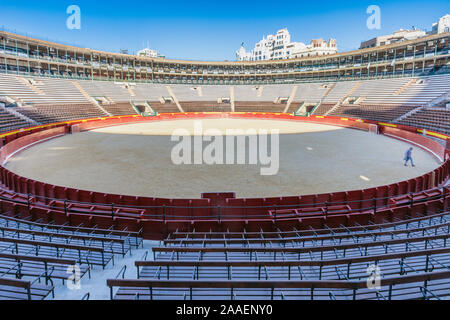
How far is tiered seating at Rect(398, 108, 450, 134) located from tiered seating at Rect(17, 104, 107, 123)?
151 ft

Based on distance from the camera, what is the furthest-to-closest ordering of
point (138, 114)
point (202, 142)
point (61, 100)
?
1. point (138, 114)
2. point (61, 100)
3. point (202, 142)

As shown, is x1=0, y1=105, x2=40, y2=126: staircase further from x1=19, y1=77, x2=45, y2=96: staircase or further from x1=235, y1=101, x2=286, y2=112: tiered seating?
x1=235, y1=101, x2=286, y2=112: tiered seating

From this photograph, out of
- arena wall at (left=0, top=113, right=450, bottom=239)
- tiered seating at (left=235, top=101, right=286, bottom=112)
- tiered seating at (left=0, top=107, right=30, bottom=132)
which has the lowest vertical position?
arena wall at (left=0, top=113, right=450, bottom=239)

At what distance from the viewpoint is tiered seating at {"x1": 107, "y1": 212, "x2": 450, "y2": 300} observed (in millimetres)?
5539

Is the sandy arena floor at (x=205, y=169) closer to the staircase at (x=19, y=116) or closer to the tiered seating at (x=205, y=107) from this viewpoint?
the staircase at (x=19, y=116)

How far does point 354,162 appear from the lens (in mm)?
21391

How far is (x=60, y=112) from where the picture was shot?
4403cm

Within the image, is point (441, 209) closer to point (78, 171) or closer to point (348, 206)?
point (348, 206)

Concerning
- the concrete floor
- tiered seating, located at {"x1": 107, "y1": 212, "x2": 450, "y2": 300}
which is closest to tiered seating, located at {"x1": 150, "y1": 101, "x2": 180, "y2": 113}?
tiered seating, located at {"x1": 107, "y1": 212, "x2": 450, "y2": 300}

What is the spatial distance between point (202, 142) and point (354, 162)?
13.8m

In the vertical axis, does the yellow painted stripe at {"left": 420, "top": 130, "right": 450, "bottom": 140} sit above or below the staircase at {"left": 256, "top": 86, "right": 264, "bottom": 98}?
below

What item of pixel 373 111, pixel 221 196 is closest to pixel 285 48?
pixel 373 111
